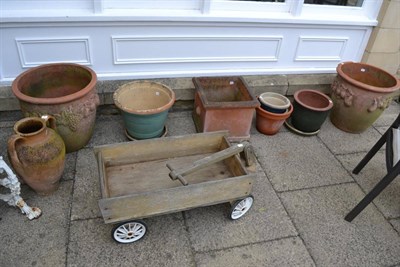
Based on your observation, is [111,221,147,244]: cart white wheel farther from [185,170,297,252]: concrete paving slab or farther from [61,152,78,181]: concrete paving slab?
[61,152,78,181]: concrete paving slab

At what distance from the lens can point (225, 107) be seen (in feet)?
8.71

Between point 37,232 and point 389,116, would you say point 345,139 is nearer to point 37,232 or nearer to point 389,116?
point 389,116

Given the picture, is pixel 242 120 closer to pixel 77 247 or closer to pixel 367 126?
pixel 367 126

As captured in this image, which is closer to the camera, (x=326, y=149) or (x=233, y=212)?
(x=233, y=212)

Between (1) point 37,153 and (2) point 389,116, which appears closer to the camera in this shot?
(1) point 37,153

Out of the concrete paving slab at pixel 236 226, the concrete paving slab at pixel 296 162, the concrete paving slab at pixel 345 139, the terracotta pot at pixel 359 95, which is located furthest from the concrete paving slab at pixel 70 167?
the terracotta pot at pixel 359 95

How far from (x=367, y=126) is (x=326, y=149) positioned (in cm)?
62

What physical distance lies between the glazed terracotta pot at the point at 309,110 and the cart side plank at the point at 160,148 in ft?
3.68

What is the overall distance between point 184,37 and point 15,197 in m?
1.93

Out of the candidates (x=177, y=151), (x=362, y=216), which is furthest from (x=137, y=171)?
(x=362, y=216)

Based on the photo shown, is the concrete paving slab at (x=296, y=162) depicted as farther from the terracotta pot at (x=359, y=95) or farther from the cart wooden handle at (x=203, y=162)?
the cart wooden handle at (x=203, y=162)

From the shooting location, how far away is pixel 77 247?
1.98 metres

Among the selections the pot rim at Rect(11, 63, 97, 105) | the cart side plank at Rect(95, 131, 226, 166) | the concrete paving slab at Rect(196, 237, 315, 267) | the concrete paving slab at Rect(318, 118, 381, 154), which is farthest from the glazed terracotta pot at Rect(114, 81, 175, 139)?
the concrete paving slab at Rect(318, 118, 381, 154)

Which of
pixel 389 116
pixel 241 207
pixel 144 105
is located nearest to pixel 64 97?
pixel 144 105
